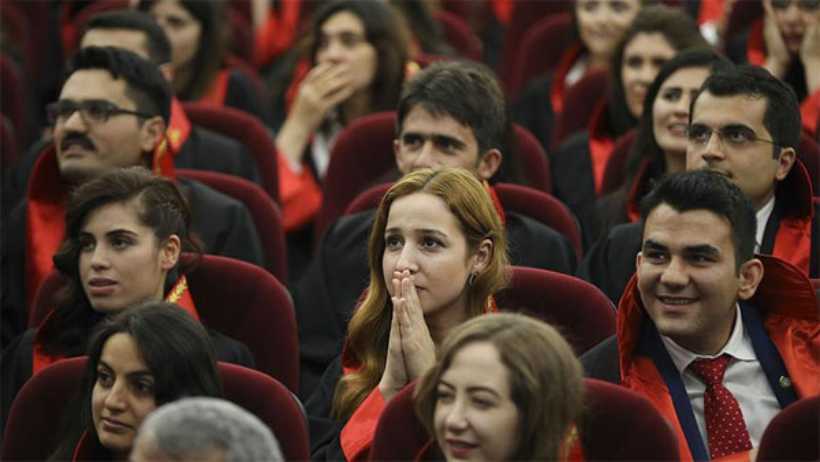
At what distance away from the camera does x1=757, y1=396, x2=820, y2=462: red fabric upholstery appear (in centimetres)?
268

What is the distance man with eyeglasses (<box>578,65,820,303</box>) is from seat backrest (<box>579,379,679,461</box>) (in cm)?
100

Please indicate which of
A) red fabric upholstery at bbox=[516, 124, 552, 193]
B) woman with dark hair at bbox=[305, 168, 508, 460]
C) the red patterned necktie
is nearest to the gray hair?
woman with dark hair at bbox=[305, 168, 508, 460]

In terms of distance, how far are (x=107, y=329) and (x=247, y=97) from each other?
9.00ft

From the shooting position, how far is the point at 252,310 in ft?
11.4

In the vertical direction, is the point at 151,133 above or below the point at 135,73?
below

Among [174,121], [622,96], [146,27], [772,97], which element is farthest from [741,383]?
[146,27]

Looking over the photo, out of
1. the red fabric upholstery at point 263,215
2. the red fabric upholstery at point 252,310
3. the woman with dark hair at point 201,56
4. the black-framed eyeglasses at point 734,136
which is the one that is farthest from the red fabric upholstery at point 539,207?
the woman with dark hair at point 201,56

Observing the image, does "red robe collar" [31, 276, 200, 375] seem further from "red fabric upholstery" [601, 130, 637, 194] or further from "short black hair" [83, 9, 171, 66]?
"short black hair" [83, 9, 171, 66]

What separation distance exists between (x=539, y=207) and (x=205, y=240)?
31.7 inches

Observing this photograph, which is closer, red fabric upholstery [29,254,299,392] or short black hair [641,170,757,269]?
short black hair [641,170,757,269]

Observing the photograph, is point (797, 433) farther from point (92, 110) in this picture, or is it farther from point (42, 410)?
point (92, 110)

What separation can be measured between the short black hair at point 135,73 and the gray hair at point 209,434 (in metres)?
2.08

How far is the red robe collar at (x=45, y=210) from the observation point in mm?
4039

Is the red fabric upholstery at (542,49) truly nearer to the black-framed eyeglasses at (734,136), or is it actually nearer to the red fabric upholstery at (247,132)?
the red fabric upholstery at (247,132)
